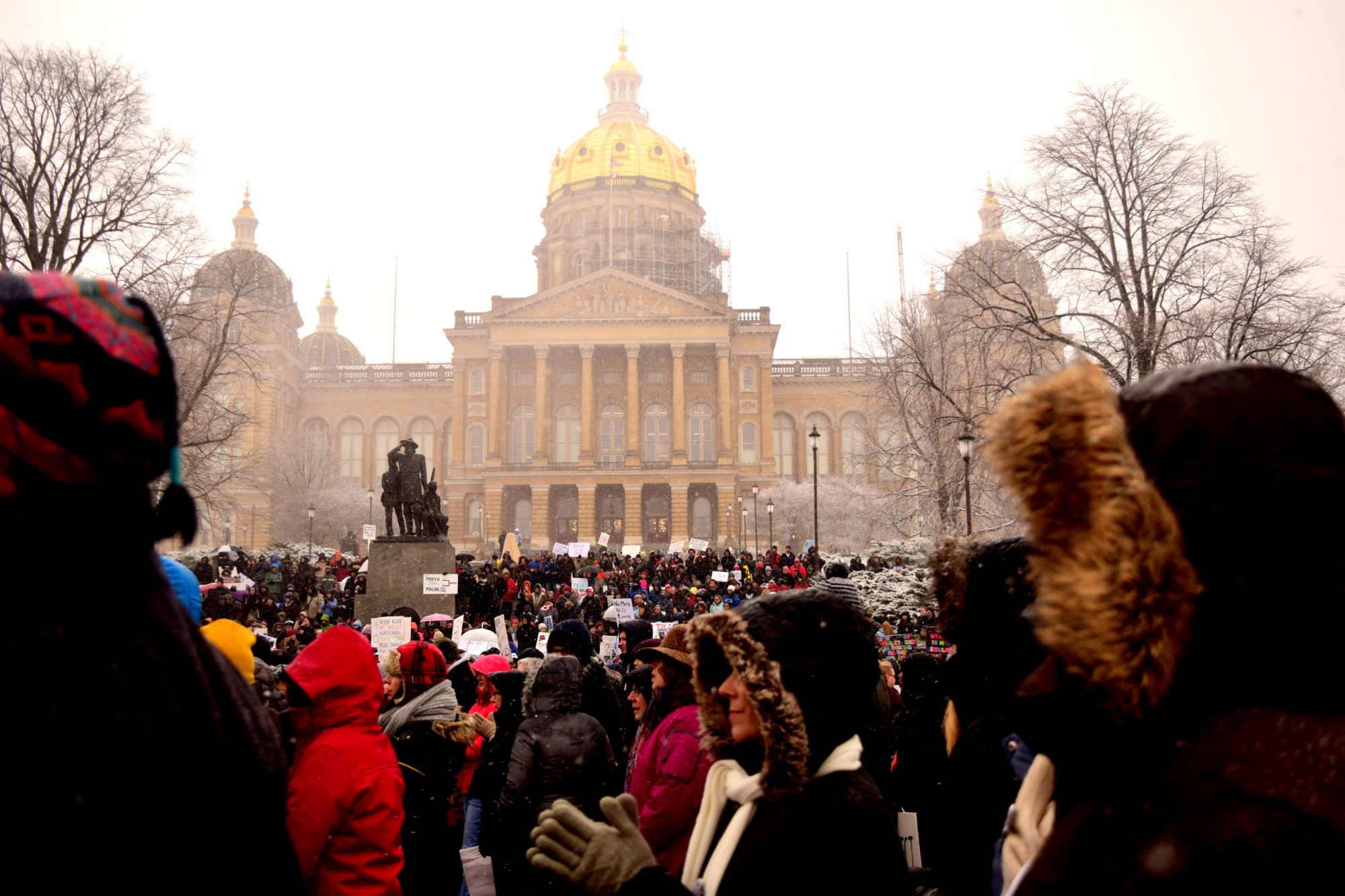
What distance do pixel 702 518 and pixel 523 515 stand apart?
36.4 ft

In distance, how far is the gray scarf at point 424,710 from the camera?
5117 mm

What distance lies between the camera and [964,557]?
2.43m

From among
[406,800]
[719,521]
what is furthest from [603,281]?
[406,800]

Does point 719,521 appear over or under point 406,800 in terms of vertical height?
over

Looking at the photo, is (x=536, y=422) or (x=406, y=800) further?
(x=536, y=422)

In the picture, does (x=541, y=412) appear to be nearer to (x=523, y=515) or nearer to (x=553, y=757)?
(x=523, y=515)

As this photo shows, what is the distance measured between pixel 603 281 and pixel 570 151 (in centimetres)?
2147

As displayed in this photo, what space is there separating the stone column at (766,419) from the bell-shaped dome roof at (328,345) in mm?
42474

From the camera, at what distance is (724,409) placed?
2304 inches

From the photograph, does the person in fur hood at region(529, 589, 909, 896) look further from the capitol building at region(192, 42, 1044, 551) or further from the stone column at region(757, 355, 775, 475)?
the stone column at region(757, 355, 775, 475)

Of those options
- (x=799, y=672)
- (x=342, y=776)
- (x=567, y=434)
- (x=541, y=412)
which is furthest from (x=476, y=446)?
(x=799, y=672)

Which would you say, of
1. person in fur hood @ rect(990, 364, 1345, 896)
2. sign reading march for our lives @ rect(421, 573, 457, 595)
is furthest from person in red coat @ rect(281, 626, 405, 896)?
sign reading march for our lives @ rect(421, 573, 457, 595)

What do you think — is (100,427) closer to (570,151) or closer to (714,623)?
(714,623)

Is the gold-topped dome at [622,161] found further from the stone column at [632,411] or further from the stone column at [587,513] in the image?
the stone column at [587,513]
